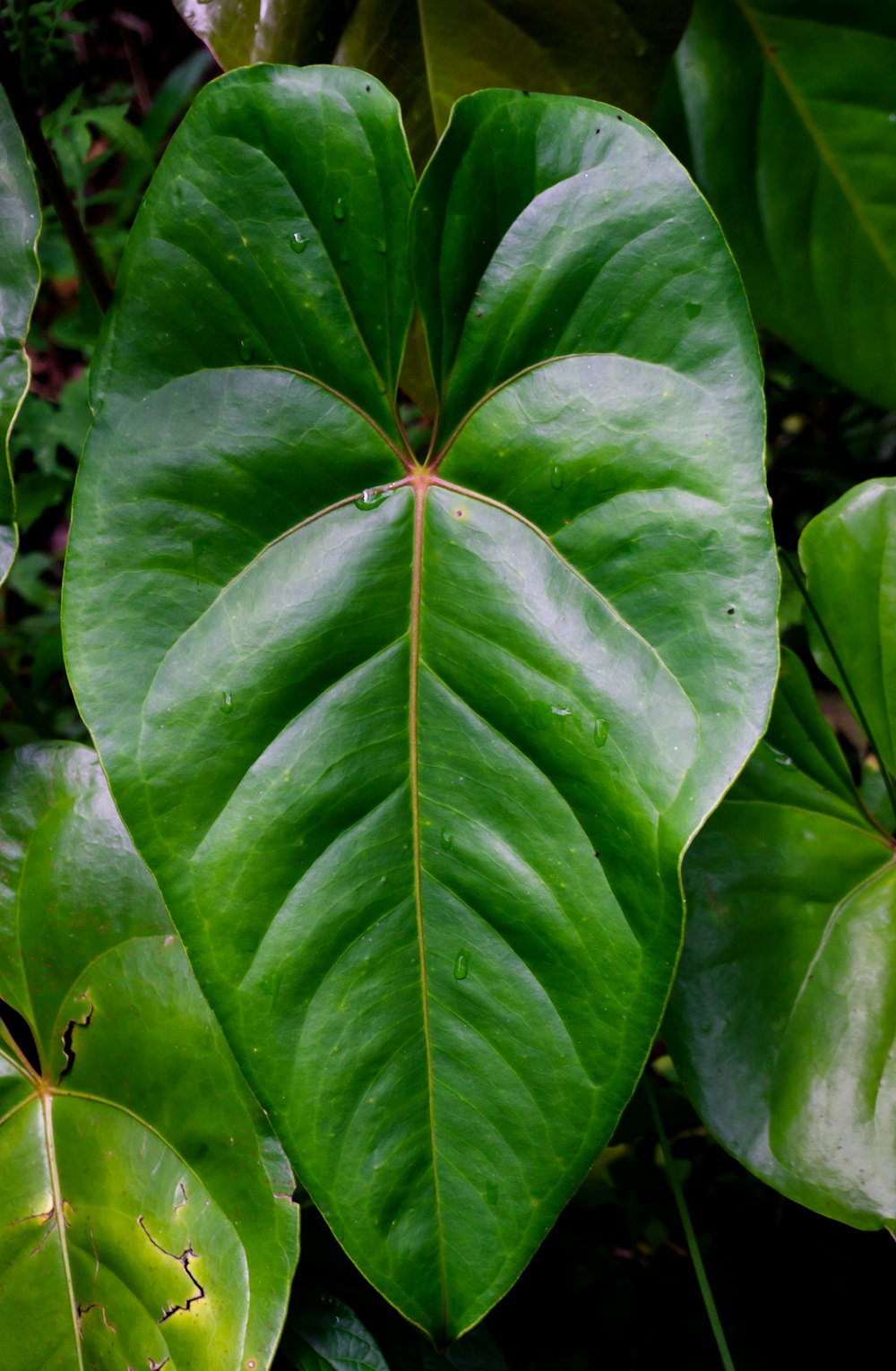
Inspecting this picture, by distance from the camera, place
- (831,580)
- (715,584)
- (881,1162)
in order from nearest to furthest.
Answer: (715,584)
(881,1162)
(831,580)

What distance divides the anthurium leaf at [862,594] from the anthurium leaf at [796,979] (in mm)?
46

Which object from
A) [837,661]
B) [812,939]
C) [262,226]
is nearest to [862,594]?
[837,661]

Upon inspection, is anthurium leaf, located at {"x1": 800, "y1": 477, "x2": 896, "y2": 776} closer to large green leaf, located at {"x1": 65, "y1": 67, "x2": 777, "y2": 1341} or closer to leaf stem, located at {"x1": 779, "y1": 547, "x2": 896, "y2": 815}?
leaf stem, located at {"x1": 779, "y1": 547, "x2": 896, "y2": 815}

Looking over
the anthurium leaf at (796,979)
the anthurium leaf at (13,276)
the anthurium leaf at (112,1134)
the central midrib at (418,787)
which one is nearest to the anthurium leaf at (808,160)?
the anthurium leaf at (796,979)

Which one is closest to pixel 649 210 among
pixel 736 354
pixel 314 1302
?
pixel 736 354

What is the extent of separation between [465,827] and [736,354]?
302 millimetres

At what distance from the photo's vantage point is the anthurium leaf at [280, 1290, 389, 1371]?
2.26ft

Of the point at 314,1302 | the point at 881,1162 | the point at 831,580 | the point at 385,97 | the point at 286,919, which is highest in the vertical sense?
the point at 385,97

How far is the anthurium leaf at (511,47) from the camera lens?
0.73 m

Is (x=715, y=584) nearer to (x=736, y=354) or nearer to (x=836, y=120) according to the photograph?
(x=736, y=354)

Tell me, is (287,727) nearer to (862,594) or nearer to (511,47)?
(862,594)

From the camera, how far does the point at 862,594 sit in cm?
71

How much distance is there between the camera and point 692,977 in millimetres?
671

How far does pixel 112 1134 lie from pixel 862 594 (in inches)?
26.5
